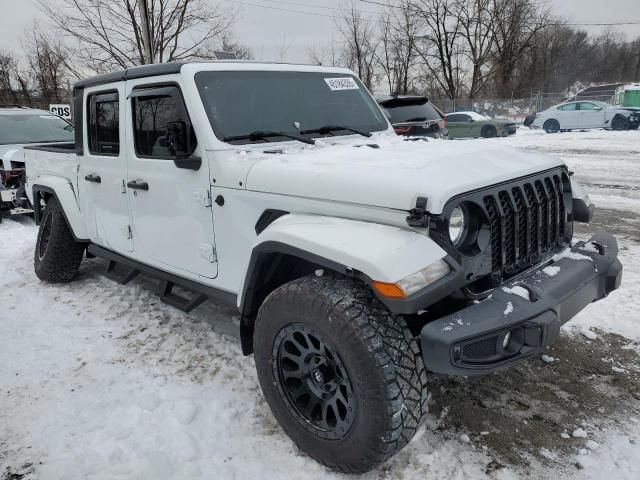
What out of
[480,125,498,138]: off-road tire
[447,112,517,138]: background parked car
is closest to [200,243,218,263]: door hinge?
[447,112,517,138]: background parked car

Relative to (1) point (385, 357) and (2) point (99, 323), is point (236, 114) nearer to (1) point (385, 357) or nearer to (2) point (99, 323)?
(1) point (385, 357)

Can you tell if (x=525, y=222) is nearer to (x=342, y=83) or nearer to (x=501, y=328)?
(x=501, y=328)

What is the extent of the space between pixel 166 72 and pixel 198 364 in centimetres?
195

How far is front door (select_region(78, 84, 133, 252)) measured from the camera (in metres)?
Answer: 3.85

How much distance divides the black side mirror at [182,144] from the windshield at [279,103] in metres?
0.18

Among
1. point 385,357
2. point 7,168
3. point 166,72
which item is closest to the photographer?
point 385,357

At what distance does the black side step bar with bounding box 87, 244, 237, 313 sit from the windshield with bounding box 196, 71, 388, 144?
983 mm

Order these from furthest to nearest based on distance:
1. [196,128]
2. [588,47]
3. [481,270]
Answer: [588,47], [196,128], [481,270]

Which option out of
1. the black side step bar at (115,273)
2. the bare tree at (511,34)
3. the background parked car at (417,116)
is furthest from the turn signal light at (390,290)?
the bare tree at (511,34)

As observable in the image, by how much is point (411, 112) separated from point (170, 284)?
6116 millimetres

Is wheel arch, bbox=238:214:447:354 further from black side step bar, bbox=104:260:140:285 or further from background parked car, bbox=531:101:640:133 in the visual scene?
background parked car, bbox=531:101:640:133

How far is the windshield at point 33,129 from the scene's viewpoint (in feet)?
29.2

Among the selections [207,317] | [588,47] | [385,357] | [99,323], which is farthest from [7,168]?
[588,47]

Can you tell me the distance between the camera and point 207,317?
13.8 ft
